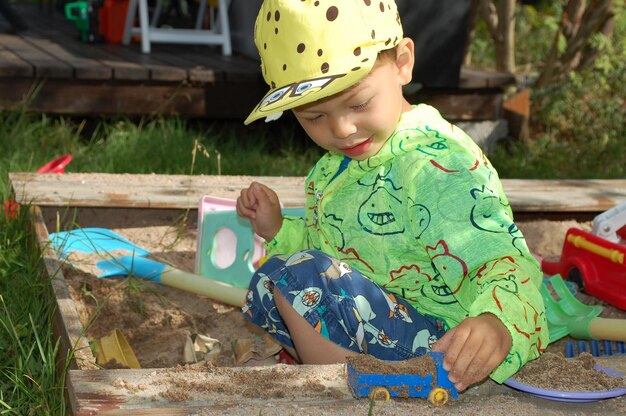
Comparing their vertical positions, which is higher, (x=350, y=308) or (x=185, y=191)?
(x=350, y=308)

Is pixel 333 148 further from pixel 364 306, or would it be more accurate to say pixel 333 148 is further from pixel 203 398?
pixel 203 398

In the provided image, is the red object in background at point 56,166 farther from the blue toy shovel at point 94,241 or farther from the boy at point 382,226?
the boy at point 382,226

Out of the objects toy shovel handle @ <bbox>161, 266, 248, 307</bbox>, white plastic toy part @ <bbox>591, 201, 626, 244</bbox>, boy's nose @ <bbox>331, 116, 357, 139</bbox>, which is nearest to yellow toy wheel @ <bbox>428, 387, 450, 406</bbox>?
boy's nose @ <bbox>331, 116, 357, 139</bbox>

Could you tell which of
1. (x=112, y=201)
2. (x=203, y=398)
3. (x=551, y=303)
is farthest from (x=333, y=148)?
(x=112, y=201)

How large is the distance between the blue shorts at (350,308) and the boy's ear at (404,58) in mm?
447

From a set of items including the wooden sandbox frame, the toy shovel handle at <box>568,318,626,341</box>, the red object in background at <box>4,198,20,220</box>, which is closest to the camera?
the toy shovel handle at <box>568,318,626,341</box>

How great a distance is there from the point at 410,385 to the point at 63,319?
951mm

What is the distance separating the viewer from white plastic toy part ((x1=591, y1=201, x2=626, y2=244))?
10.5 ft

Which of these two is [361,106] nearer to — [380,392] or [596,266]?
[380,392]

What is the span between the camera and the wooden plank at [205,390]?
73.9 inches

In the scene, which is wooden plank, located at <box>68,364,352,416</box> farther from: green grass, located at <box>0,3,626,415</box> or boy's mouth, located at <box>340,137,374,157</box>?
boy's mouth, located at <box>340,137,374,157</box>

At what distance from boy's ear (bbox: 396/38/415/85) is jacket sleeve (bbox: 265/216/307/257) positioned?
0.56m

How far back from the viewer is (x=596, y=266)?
3.12 m

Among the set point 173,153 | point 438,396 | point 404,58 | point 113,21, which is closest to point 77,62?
point 173,153
